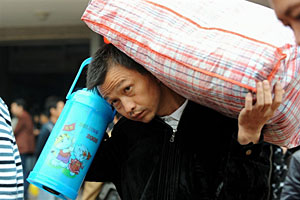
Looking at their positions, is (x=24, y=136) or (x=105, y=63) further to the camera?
(x=24, y=136)

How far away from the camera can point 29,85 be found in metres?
15.0

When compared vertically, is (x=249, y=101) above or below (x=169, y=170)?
above

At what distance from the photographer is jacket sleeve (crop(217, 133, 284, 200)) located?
2043 mm

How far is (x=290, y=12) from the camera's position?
3.95ft

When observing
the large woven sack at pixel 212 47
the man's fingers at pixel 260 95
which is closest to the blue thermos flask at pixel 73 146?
the large woven sack at pixel 212 47

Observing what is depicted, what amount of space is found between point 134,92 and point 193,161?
365 mm

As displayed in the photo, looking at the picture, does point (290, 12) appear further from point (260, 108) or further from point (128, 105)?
point (128, 105)

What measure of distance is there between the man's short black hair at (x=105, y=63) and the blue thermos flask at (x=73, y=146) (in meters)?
0.16

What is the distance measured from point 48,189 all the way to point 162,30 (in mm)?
914

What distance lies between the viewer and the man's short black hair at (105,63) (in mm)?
2180

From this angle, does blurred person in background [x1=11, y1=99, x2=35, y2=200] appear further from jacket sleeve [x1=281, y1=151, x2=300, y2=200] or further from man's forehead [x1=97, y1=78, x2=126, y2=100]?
man's forehead [x1=97, y1=78, x2=126, y2=100]

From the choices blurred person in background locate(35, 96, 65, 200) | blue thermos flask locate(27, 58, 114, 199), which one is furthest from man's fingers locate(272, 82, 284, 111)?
blurred person in background locate(35, 96, 65, 200)

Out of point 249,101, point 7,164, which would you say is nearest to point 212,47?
point 249,101

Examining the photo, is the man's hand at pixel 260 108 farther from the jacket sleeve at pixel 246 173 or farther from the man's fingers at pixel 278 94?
the jacket sleeve at pixel 246 173
